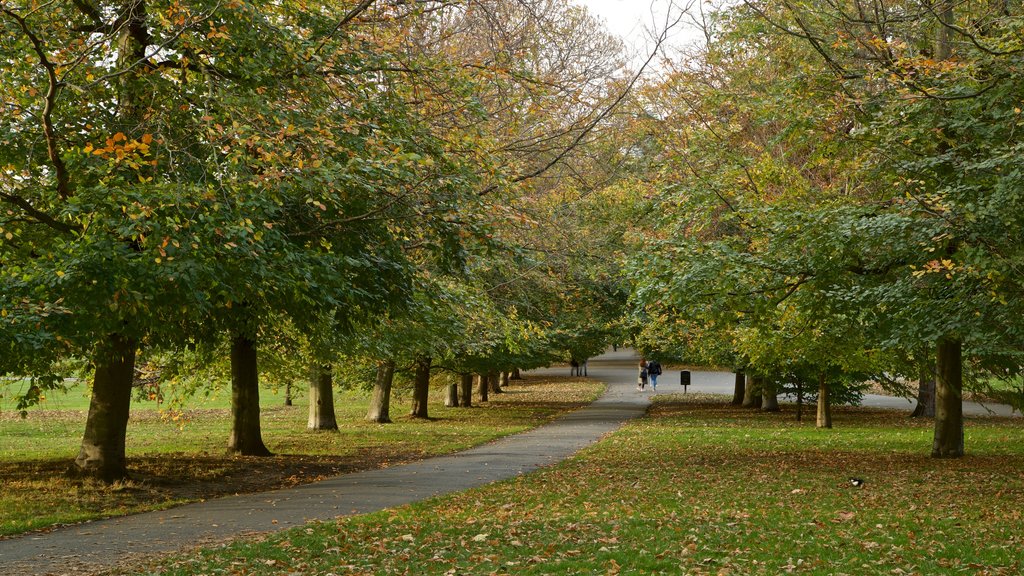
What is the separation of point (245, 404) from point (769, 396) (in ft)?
66.4

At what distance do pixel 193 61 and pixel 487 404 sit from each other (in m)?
28.5

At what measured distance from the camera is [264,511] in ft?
38.1

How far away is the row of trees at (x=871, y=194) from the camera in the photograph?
11836mm

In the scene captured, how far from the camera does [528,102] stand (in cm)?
1583

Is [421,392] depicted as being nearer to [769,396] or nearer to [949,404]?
[769,396]

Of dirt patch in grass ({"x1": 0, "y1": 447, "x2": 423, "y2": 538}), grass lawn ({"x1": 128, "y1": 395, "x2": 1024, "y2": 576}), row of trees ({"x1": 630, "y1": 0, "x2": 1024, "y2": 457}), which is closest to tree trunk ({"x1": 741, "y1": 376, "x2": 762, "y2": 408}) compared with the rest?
row of trees ({"x1": 630, "y1": 0, "x2": 1024, "y2": 457})

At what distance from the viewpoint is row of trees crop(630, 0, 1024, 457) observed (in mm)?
11836

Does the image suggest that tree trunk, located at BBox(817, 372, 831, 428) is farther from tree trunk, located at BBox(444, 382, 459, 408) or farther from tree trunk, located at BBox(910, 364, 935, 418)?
tree trunk, located at BBox(444, 382, 459, 408)

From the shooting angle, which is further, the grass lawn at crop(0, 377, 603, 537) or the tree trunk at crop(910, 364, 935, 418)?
the tree trunk at crop(910, 364, 935, 418)

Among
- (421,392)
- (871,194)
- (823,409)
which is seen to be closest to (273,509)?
(871,194)

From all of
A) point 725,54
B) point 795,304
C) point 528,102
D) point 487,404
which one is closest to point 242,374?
point 528,102

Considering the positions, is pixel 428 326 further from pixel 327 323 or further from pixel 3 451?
pixel 3 451

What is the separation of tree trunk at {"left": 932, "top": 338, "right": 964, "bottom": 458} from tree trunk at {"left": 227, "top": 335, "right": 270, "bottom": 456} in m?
13.0

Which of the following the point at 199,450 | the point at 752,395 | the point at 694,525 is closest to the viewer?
the point at 694,525
